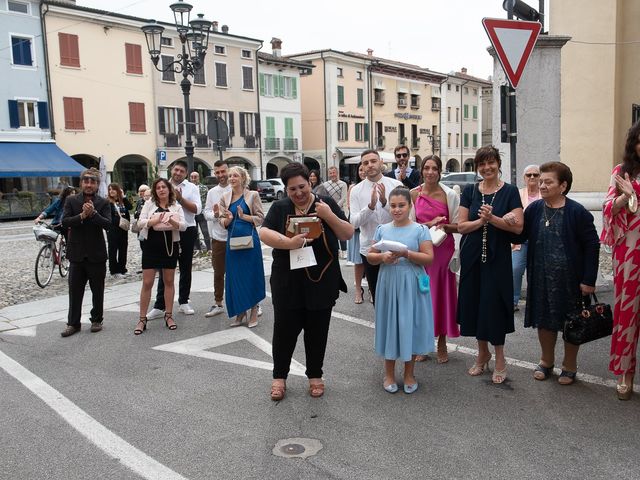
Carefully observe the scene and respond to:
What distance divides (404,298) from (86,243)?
12.6 ft

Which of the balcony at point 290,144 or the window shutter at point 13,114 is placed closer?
the window shutter at point 13,114

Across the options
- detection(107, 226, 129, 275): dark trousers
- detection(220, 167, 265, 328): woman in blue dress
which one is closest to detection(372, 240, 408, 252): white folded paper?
detection(220, 167, 265, 328): woman in blue dress

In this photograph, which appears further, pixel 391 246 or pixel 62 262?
pixel 62 262

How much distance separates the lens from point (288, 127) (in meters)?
45.5

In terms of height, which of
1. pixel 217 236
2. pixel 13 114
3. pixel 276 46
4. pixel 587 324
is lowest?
pixel 587 324

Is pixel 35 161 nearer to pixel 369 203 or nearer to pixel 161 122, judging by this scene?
pixel 161 122

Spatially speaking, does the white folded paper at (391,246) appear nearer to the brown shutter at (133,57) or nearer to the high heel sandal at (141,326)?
the high heel sandal at (141,326)

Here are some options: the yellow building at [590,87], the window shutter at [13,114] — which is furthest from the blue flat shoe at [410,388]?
→ the window shutter at [13,114]

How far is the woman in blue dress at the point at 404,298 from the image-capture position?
4480 mm

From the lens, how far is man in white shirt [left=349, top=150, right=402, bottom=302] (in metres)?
5.97

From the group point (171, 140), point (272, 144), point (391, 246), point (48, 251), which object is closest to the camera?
point (391, 246)

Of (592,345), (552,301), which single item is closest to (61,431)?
(552,301)

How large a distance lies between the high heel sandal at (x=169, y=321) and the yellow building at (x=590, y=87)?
291 inches

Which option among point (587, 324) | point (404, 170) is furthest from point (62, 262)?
point (587, 324)
